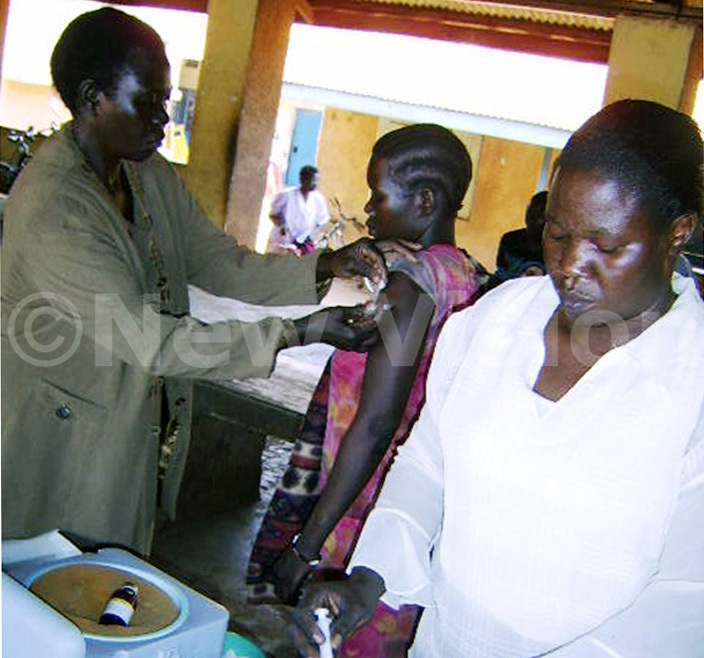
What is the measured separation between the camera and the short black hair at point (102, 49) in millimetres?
2086

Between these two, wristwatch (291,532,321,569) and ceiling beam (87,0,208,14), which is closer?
wristwatch (291,532,321,569)

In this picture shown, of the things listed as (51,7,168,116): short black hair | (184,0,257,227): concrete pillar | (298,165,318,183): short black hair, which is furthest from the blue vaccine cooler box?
(298,165,318,183): short black hair

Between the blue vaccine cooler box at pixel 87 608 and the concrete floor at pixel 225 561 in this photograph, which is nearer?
the blue vaccine cooler box at pixel 87 608

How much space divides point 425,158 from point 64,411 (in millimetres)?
1140

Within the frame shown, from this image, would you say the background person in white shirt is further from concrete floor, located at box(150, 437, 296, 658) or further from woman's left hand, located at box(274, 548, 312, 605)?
woman's left hand, located at box(274, 548, 312, 605)

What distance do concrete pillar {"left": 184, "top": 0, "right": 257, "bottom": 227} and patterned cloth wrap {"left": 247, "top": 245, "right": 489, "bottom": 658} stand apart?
482 centimetres

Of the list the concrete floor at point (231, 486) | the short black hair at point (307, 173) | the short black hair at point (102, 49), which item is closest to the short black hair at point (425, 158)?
the short black hair at point (102, 49)

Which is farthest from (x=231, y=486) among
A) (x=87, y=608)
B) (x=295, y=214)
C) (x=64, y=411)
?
(x=295, y=214)

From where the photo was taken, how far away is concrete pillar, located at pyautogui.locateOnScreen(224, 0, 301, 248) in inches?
263

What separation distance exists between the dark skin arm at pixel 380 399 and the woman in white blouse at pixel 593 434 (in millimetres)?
483

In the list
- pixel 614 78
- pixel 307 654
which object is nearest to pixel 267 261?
pixel 307 654

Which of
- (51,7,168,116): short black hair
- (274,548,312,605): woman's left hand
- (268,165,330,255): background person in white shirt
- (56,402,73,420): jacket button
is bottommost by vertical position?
(274,548,312,605): woman's left hand

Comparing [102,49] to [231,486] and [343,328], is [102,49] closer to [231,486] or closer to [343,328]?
[343,328]

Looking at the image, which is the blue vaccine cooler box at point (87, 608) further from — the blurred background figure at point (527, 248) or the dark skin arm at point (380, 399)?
the blurred background figure at point (527, 248)
